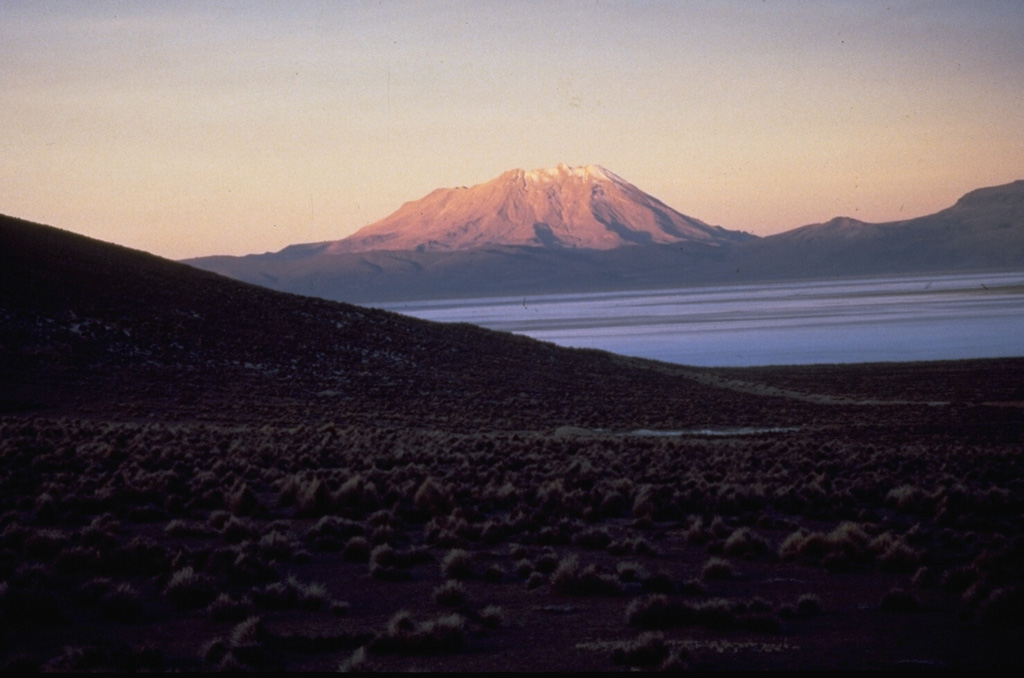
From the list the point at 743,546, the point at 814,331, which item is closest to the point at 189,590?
the point at 743,546

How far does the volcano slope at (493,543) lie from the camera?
695 cm

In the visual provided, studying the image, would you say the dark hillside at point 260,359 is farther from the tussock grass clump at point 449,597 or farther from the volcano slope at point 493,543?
the tussock grass clump at point 449,597

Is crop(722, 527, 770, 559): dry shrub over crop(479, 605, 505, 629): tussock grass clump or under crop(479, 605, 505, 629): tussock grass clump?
under

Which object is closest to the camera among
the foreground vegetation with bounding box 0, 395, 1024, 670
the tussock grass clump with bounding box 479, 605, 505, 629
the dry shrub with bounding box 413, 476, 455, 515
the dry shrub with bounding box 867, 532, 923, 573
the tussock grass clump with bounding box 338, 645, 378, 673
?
the tussock grass clump with bounding box 338, 645, 378, 673

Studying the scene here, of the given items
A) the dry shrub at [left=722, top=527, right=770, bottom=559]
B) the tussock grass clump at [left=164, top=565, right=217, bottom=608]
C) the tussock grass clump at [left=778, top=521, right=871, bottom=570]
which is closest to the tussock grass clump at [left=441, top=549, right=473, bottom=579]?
the tussock grass clump at [left=164, top=565, right=217, bottom=608]

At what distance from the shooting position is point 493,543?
35.9ft

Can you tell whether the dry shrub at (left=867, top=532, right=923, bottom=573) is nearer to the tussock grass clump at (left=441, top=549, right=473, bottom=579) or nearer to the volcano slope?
the volcano slope

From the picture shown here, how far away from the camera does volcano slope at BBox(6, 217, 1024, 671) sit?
6949mm

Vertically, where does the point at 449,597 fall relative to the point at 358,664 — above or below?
below

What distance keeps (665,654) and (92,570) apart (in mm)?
5583

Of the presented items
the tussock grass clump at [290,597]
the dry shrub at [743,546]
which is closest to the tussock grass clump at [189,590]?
the tussock grass clump at [290,597]

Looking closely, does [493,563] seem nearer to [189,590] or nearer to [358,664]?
[189,590]

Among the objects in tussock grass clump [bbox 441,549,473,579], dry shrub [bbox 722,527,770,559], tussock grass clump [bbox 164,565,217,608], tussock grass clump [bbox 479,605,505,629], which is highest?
tussock grass clump [bbox 164,565,217,608]

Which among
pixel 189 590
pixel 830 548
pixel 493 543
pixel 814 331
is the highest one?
pixel 189 590
